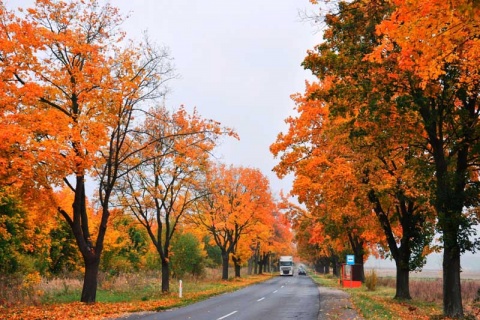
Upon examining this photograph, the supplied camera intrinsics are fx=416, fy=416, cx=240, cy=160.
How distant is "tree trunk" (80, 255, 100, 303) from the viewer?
60.7ft

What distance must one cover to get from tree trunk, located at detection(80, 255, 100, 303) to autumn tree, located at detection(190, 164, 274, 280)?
2203 centimetres

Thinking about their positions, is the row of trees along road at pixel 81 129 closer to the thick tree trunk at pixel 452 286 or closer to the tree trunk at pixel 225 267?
the thick tree trunk at pixel 452 286

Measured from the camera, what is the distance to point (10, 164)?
546 inches

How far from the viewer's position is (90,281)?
1870 cm

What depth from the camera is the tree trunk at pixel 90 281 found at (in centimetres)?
1850

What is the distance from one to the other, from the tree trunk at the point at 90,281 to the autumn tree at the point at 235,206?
72.3ft

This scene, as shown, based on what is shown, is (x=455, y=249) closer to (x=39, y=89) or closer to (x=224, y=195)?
(x=39, y=89)

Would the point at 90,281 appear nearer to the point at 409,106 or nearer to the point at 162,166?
the point at 162,166

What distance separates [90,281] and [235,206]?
26.8 metres

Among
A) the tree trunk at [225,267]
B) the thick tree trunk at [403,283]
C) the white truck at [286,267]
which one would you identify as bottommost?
the white truck at [286,267]

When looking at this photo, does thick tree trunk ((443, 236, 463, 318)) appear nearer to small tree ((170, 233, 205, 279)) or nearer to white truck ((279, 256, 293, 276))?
small tree ((170, 233, 205, 279))

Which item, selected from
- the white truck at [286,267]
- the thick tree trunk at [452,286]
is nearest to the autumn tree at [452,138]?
the thick tree trunk at [452,286]

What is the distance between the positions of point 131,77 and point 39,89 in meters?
5.00

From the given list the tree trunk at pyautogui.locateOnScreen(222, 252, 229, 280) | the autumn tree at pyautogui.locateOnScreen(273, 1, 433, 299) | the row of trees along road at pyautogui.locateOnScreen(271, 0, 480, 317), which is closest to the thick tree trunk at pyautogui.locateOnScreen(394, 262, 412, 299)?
the autumn tree at pyautogui.locateOnScreen(273, 1, 433, 299)
